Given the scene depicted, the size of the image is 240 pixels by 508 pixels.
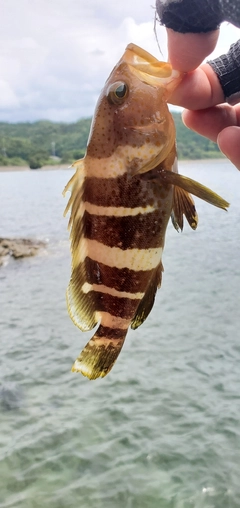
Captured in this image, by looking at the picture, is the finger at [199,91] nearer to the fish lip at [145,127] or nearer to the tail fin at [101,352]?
the fish lip at [145,127]

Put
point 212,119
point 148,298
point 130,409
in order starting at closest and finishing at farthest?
point 148,298, point 212,119, point 130,409

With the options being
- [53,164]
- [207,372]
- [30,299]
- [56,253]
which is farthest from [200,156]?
[207,372]

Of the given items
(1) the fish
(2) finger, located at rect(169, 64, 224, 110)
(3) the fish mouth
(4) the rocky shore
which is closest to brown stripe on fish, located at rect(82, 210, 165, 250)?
(1) the fish

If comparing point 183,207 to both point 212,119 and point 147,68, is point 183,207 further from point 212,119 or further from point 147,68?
point 212,119

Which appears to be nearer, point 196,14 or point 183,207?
point 196,14

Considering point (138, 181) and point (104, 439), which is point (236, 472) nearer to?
point (104, 439)

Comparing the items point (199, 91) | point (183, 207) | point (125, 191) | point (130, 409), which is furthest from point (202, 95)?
point (130, 409)
